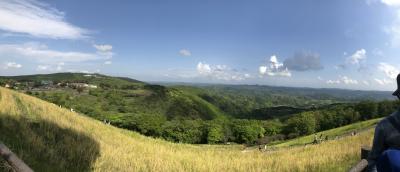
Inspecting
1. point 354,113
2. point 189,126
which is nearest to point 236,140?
point 189,126

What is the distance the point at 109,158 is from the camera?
414 inches

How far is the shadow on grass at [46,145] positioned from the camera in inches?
333

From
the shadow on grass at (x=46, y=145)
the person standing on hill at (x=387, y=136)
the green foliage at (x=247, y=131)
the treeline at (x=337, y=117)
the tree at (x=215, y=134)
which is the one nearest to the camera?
the person standing on hill at (x=387, y=136)

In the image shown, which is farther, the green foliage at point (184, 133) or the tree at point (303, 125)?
the green foliage at point (184, 133)

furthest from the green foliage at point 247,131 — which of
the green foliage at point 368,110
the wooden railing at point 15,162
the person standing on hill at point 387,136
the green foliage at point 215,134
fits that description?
the person standing on hill at point 387,136

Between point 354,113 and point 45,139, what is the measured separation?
12756 centimetres

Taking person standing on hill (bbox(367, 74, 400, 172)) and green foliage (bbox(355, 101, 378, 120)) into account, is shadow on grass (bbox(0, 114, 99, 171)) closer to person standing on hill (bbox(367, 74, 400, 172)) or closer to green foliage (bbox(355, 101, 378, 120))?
person standing on hill (bbox(367, 74, 400, 172))

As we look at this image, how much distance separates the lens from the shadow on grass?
8.45 m

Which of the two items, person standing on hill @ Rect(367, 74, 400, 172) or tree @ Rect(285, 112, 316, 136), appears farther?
tree @ Rect(285, 112, 316, 136)

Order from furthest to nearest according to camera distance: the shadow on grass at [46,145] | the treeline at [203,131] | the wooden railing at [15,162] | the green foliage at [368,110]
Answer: the green foliage at [368,110] < the treeline at [203,131] < the shadow on grass at [46,145] < the wooden railing at [15,162]

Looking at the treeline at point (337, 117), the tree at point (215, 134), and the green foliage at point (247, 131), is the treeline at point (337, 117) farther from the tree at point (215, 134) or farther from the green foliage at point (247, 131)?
the tree at point (215, 134)

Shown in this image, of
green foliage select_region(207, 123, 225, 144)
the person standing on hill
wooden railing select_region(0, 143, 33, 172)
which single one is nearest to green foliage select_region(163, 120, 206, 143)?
green foliage select_region(207, 123, 225, 144)

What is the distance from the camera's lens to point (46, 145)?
31.9 feet

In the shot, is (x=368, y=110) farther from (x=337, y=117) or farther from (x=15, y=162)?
(x=15, y=162)
